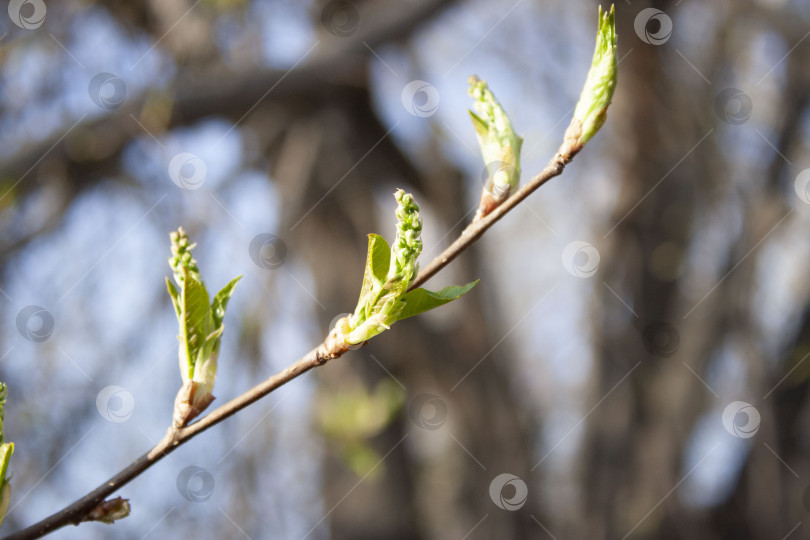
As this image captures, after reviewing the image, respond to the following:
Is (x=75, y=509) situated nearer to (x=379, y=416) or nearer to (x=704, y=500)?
(x=379, y=416)

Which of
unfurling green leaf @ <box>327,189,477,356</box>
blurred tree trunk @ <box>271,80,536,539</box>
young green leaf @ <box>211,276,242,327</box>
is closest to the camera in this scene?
unfurling green leaf @ <box>327,189,477,356</box>

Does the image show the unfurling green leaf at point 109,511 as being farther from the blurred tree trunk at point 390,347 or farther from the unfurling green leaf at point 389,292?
the blurred tree trunk at point 390,347

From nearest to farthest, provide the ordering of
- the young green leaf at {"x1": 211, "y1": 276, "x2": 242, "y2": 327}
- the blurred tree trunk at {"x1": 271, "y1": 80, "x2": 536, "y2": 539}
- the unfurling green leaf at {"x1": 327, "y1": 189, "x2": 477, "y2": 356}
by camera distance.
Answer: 1. the unfurling green leaf at {"x1": 327, "y1": 189, "x2": 477, "y2": 356}
2. the young green leaf at {"x1": 211, "y1": 276, "x2": 242, "y2": 327}
3. the blurred tree trunk at {"x1": 271, "y1": 80, "x2": 536, "y2": 539}

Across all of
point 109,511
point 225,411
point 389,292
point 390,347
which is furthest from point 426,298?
point 390,347

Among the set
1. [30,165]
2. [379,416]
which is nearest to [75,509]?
[30,165]

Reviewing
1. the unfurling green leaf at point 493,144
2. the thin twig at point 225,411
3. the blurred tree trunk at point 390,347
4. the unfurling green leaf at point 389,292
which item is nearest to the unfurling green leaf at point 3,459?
the thin twig at point 225,411

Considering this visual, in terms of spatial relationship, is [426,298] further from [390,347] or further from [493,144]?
[390,347]

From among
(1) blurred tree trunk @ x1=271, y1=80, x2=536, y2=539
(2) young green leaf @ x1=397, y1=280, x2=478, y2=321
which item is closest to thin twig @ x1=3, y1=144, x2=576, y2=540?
(2) young green leaf @ x1=397, y1=280, x2=478, y2=321

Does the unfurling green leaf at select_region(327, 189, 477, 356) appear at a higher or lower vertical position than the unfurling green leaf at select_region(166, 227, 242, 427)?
lower

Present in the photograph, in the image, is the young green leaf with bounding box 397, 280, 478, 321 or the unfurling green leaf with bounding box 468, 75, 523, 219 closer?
the young green leaf with bounding box 397, 280, 478, 321

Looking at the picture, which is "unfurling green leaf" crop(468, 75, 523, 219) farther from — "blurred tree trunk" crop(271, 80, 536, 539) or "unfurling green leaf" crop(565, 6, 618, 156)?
"blurred tree trunk" crop(271, 80, 536, 539)
